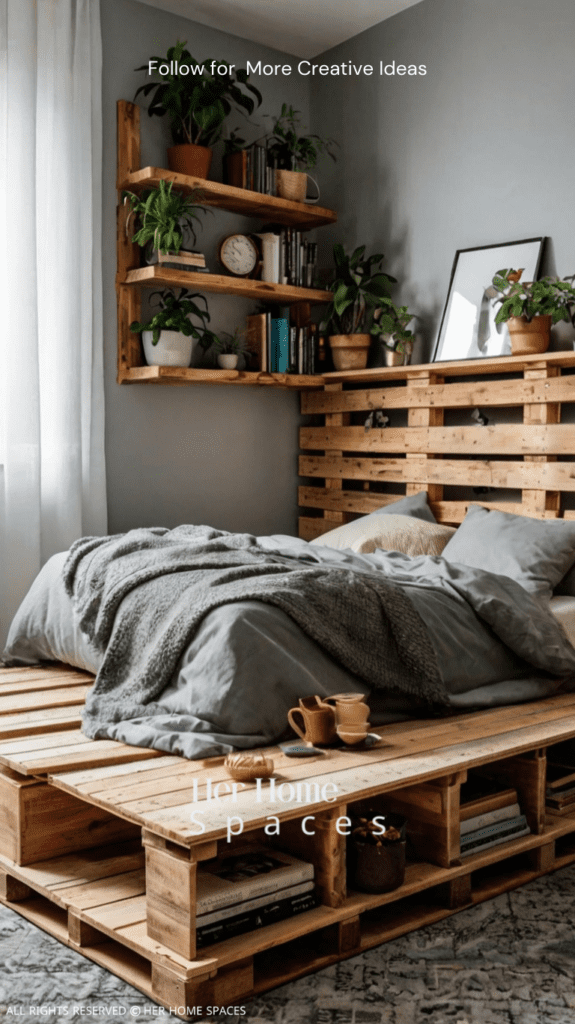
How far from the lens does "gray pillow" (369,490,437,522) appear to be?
4016 millimetres

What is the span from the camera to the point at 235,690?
2.19 m

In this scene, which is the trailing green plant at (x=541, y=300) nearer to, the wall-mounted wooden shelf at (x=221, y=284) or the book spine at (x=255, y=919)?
the wall-mounted wooden shelf at (x=221, y=284)

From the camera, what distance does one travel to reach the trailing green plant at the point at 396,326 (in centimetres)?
420

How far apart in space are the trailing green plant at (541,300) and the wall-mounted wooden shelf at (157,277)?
1167 mm

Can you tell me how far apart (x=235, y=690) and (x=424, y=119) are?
3083 mm

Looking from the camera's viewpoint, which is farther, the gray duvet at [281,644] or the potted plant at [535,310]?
the potted plant at [535,310]

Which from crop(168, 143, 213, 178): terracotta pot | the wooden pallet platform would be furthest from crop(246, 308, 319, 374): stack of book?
the wooden pallet platform

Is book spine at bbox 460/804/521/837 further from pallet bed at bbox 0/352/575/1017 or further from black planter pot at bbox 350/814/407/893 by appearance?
black planter pot at bbox 350/814/407/893

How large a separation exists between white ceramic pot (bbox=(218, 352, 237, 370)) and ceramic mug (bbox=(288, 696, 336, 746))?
2427 millimetres

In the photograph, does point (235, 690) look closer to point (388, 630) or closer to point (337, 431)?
point (388, 630)

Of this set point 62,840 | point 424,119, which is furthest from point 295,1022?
point 424,119

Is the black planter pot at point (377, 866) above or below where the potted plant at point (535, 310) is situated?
below

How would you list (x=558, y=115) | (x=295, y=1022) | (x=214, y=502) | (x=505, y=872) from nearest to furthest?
1. (x=295, y=1022)
2. (x=505, y=872)
3. (x=558, y=115)
4. (x=214, y=502)

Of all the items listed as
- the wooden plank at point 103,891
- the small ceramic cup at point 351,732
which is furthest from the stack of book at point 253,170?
the wooden plank at point 103,891
